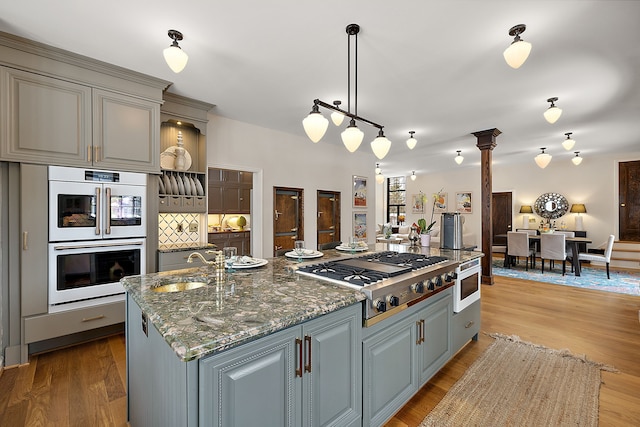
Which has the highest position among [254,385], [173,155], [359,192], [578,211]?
[173,155]

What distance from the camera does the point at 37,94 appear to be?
2475 millimetres

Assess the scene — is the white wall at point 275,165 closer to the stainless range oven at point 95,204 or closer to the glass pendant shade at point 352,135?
the stainless range oven at point 95,204

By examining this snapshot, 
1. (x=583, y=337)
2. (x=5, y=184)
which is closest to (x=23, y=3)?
(x=5, y=184)

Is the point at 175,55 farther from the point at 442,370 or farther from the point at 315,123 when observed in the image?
the point at 442,370

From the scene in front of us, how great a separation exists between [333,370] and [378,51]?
2515 mm

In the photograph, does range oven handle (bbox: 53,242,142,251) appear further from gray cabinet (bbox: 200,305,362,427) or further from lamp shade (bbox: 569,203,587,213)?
lamp shade (bbox: 569,203,587,213)

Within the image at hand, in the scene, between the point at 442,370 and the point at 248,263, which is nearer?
the point at 248,263

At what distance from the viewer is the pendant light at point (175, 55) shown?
2160 mm

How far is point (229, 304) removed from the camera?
1.25 meters

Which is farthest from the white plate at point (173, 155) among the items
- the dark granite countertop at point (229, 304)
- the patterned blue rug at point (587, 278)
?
the patterned blue rug at point (587, 278)

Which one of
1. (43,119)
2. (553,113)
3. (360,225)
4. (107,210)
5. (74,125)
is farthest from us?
(360,225)

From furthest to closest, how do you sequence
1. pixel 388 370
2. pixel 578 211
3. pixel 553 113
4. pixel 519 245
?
1. pixel 578 211
2. pixel 519 245
3. pixel 553 113
4. pixel 388 370

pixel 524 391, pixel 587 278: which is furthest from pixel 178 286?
pixel 587 278

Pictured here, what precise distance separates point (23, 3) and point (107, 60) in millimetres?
729
